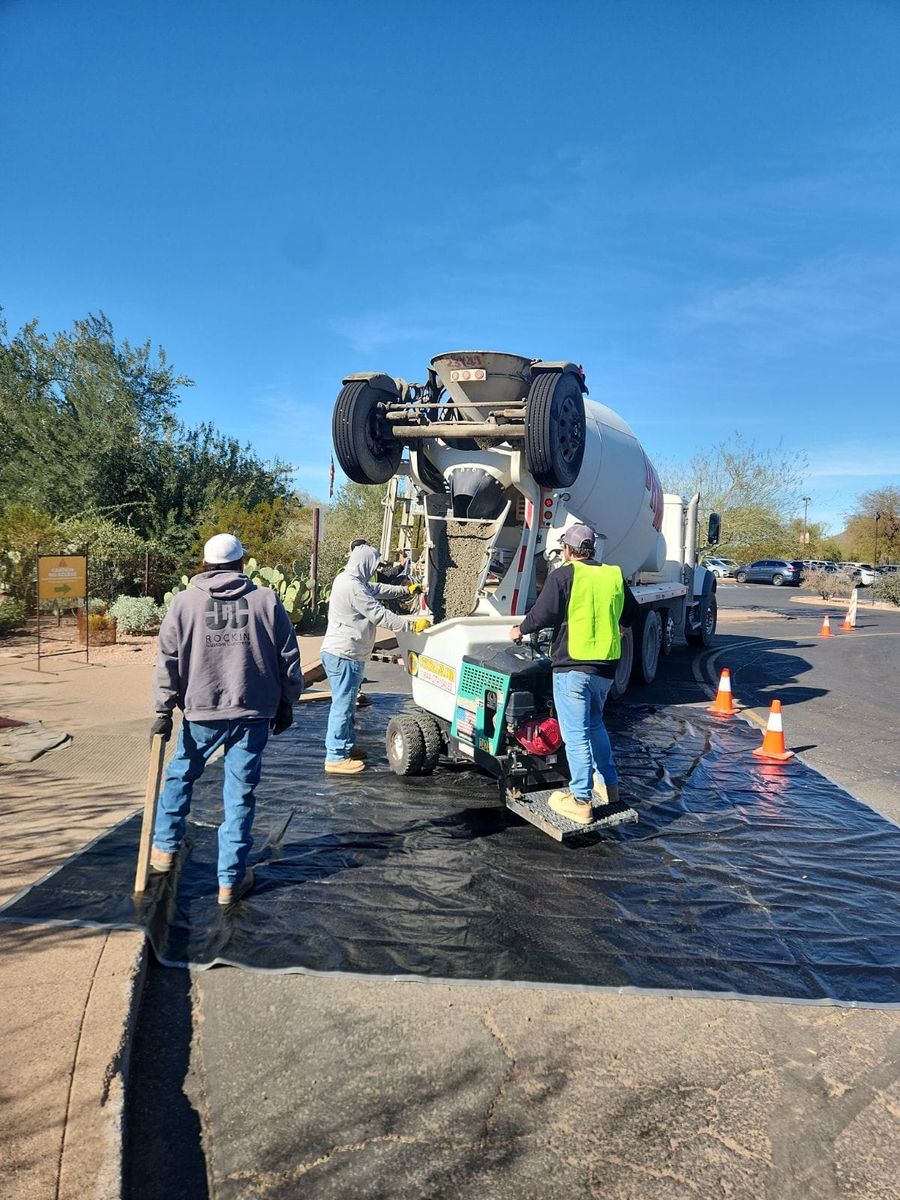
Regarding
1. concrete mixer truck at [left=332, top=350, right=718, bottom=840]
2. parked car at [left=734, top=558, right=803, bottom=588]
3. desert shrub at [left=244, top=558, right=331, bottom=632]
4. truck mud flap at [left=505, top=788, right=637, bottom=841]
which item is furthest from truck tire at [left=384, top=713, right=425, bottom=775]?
parked car at [left=734, top=558, right=803, bottom=588]

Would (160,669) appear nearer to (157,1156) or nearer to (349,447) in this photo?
(157,1156)

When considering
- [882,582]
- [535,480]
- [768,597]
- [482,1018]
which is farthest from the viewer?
[768,597]

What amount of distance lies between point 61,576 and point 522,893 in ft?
30.9

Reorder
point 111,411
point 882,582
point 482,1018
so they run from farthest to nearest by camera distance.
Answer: point 882,582 → point 111,411 → point 482,1018

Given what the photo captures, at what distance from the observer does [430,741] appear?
6172 millimetres

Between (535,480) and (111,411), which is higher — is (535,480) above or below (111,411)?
below

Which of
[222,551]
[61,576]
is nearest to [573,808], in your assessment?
[222,551]

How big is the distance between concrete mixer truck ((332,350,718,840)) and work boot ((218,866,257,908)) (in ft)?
5.76

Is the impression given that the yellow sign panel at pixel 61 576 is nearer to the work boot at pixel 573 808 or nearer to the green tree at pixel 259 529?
the green tree at pixel 259 529

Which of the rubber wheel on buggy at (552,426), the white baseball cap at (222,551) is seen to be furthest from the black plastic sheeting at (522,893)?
the rubber wheel on buggy at (552,426)

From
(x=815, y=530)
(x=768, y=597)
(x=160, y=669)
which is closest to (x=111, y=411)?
(x=160, y=669)

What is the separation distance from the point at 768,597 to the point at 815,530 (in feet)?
124

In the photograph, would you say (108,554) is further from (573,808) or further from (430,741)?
(573,808)

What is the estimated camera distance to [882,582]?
1182 inches
